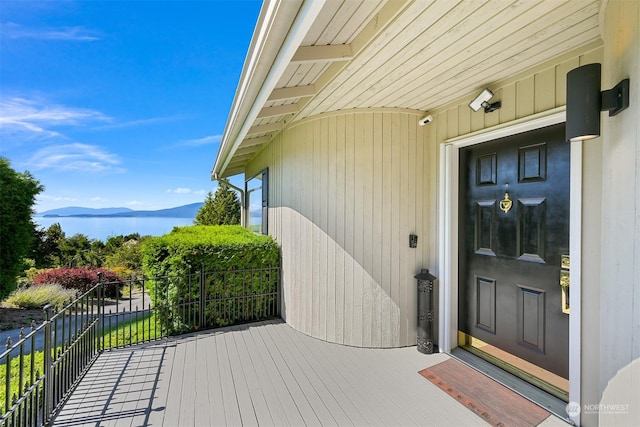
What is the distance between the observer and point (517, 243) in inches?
94.7

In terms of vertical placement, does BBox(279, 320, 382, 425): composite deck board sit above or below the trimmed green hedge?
below

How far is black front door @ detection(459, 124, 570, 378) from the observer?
6.97 ft

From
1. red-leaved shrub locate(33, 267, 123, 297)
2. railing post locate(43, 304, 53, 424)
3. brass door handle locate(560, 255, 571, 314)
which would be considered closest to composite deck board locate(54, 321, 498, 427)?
railing post locate(43, 304, 53, 424)

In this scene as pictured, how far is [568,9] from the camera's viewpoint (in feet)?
4.88

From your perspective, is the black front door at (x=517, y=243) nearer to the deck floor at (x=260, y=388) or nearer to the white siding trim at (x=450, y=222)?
the white siding trim at (x=450, y=222)

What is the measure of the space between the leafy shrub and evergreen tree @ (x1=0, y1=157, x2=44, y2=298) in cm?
45

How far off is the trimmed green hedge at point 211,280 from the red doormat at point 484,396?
8.08 feet

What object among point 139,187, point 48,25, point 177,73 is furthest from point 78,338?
point 139,187

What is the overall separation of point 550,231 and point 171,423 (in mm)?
3231

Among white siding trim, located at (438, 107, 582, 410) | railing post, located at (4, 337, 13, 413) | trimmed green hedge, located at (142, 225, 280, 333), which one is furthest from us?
trimmed green hedge, located at (142, 225, 280, 333)

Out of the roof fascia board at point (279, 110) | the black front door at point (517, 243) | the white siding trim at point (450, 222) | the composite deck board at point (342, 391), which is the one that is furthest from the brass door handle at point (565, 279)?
the roof fascia board at point (279, 110)

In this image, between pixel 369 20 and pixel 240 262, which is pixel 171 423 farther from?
pixel 369 20

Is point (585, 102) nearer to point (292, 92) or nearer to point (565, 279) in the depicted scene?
point (565, 279)

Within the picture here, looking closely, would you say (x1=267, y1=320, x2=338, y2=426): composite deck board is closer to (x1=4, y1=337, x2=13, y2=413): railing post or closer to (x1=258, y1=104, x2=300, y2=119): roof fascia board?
(x1=4, y1=337, x2=13, y2=413): railing post
